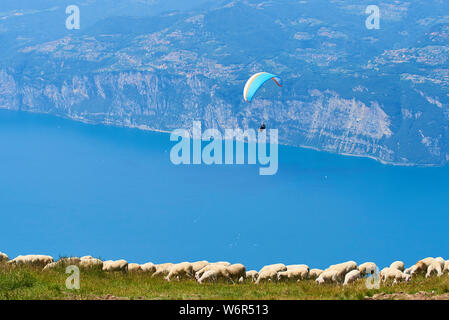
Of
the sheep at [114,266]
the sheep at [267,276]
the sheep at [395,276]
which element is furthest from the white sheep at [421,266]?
the sheep at [114,266]

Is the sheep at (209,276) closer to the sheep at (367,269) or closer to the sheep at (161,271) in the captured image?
the sheep at (161,271)

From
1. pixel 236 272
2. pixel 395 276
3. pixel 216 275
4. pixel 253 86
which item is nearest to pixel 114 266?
pixel 216 275

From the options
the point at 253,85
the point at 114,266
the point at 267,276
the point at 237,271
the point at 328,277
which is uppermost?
the point at 253,85

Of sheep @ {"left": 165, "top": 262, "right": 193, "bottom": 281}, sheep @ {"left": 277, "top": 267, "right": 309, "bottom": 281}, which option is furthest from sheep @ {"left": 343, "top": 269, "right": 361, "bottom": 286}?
sheep @ {"left": 165, "top": 262, "right": 193, "bottom": 281}

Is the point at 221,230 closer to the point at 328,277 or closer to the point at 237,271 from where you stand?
the point at 328,277

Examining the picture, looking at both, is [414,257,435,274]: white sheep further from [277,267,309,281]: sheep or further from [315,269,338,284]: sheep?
[277,267,309,281]: sheep
